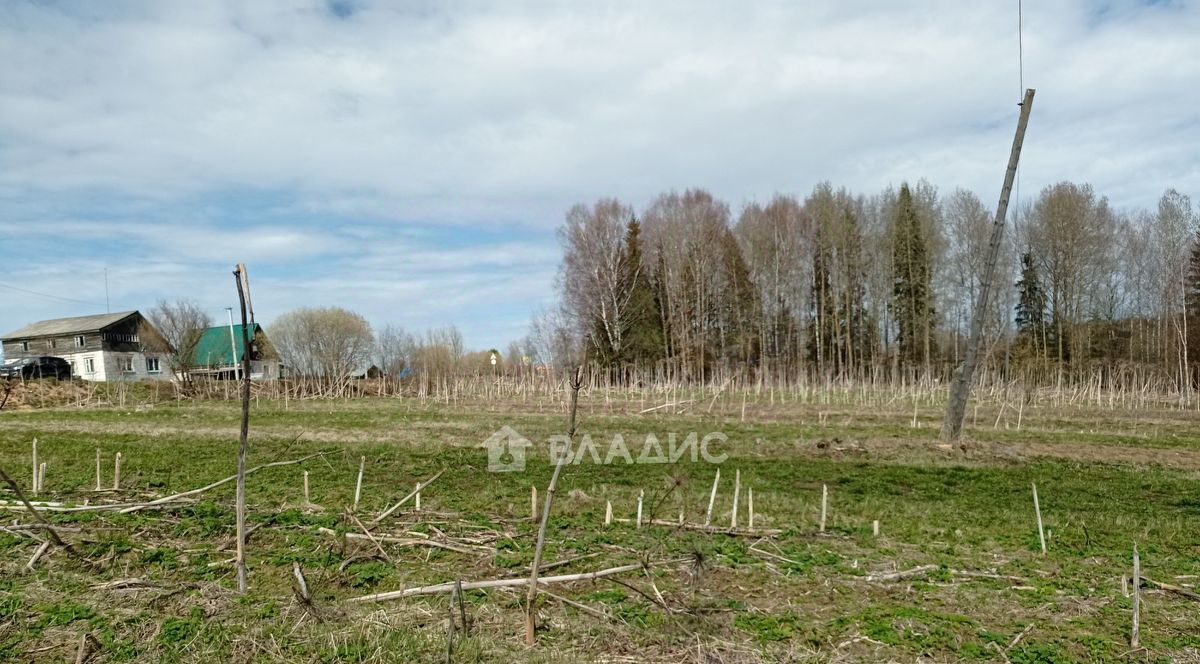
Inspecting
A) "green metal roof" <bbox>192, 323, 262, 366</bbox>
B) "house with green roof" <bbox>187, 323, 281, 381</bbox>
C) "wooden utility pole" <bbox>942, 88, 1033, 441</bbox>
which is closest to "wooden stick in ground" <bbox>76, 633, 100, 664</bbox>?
"wooden utility pole" <bbox>942, 88, 1033, 441</bbox>

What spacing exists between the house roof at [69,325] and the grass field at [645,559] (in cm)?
3362

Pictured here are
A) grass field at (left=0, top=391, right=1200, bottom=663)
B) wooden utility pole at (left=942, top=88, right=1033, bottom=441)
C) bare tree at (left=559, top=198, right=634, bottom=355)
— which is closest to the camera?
grass field at (left=0, top=391, right=1200, bottom=663)

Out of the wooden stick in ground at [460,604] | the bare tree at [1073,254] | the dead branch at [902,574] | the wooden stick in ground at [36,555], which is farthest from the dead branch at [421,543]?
the bare tree at [1073,254]

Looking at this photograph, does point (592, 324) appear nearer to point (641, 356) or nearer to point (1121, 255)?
point (641, 356)

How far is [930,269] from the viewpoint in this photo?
3853 centimetres

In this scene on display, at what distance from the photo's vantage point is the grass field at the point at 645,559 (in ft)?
14.3

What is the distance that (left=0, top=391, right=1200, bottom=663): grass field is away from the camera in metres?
4.35

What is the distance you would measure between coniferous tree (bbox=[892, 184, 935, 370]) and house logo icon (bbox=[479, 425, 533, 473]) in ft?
89.4

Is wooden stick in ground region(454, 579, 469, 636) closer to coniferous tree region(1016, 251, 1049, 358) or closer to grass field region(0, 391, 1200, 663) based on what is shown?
grass field region(0, 391, 1200, 663)

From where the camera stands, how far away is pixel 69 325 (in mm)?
44344

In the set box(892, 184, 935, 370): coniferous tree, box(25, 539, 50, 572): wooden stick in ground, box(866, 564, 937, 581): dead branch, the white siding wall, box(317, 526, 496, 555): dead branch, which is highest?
box(892, 184, 935, 370): coniferous tree

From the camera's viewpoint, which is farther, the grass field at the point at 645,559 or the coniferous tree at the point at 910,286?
the coniferous tree at the point at 910,286

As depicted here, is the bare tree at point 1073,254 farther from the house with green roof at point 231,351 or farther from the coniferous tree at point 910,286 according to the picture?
the house with green roof at point 231,351

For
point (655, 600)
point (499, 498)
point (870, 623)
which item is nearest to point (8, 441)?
point (499, 498)
